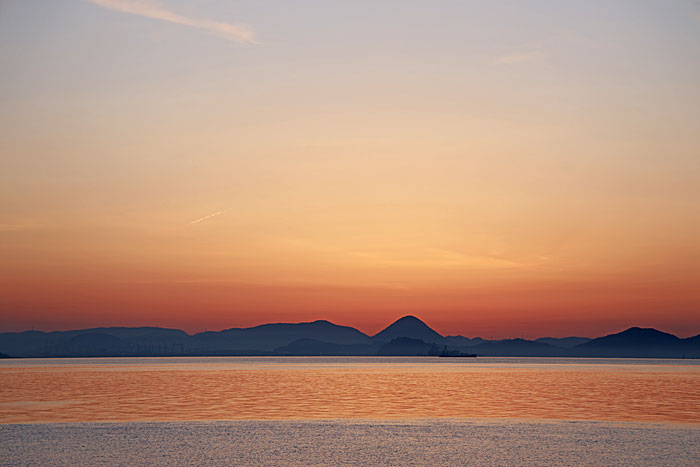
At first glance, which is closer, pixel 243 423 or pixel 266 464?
pixel 266 464

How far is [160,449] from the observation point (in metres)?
30.9

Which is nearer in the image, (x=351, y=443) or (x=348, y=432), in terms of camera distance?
(x=351, y=443)

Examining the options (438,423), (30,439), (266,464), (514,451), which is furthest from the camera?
(438,423)

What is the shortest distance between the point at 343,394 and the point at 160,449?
4343 cm

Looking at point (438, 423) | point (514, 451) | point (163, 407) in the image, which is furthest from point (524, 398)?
point (514, 451)

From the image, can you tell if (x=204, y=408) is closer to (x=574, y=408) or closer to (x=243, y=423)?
(x=243, y=423)

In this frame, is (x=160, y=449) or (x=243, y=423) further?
(x=243, y=423)

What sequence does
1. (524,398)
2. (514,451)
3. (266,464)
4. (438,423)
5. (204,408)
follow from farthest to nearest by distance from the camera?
1. (524,398)
2. (204,408)
3. (438,423)
4. (514,451)
5. (266,464)

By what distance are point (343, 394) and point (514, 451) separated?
144 ft

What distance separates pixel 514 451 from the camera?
99.9 feet

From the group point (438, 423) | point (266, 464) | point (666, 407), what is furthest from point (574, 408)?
point (266, 464)

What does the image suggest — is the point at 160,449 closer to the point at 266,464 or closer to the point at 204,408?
the point at 266,464

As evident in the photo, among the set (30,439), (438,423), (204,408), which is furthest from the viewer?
(204,408)

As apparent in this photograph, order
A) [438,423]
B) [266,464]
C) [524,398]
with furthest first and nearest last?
[524,398], [438,423], [266,464]
